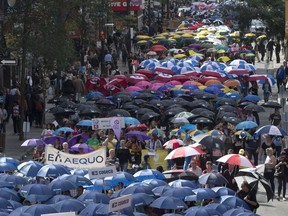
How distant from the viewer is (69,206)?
64.0 ft

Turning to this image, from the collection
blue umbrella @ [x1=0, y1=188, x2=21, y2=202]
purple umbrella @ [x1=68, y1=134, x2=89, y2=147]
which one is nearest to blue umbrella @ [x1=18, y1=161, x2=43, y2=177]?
blue umbrella @ [x1=0, y1=188, x2=21, y2=202]

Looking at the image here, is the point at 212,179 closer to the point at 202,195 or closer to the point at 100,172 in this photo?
the point at 202,195

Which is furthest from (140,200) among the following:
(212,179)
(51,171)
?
(51,171)

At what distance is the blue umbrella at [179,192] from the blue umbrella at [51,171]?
325cm

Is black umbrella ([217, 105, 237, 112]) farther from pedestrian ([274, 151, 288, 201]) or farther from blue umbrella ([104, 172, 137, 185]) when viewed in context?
blue umbrella ([104, 172, 137, 185])

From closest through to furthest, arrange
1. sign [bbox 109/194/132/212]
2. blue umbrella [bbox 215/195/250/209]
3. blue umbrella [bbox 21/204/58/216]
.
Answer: sign [bbox 109/194/132/212], blue umbrella [bbox 21/204/58/216], blue umbrella [bbox 215/195/250/209]

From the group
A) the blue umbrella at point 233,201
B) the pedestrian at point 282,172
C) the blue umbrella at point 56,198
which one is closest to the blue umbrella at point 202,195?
the blue umbrella at point 233,201

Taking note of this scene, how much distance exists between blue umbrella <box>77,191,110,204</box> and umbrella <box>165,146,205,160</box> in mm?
5353

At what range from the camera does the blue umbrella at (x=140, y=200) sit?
20.5m

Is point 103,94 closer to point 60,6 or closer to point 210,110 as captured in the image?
point 60,6

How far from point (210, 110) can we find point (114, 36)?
35.3 m

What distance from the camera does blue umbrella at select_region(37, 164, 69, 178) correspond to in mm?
23531

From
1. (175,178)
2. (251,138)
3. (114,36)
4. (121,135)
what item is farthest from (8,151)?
(114,36)

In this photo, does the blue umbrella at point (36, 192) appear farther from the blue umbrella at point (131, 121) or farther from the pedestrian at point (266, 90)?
the pedestrian at point (266, 90)
